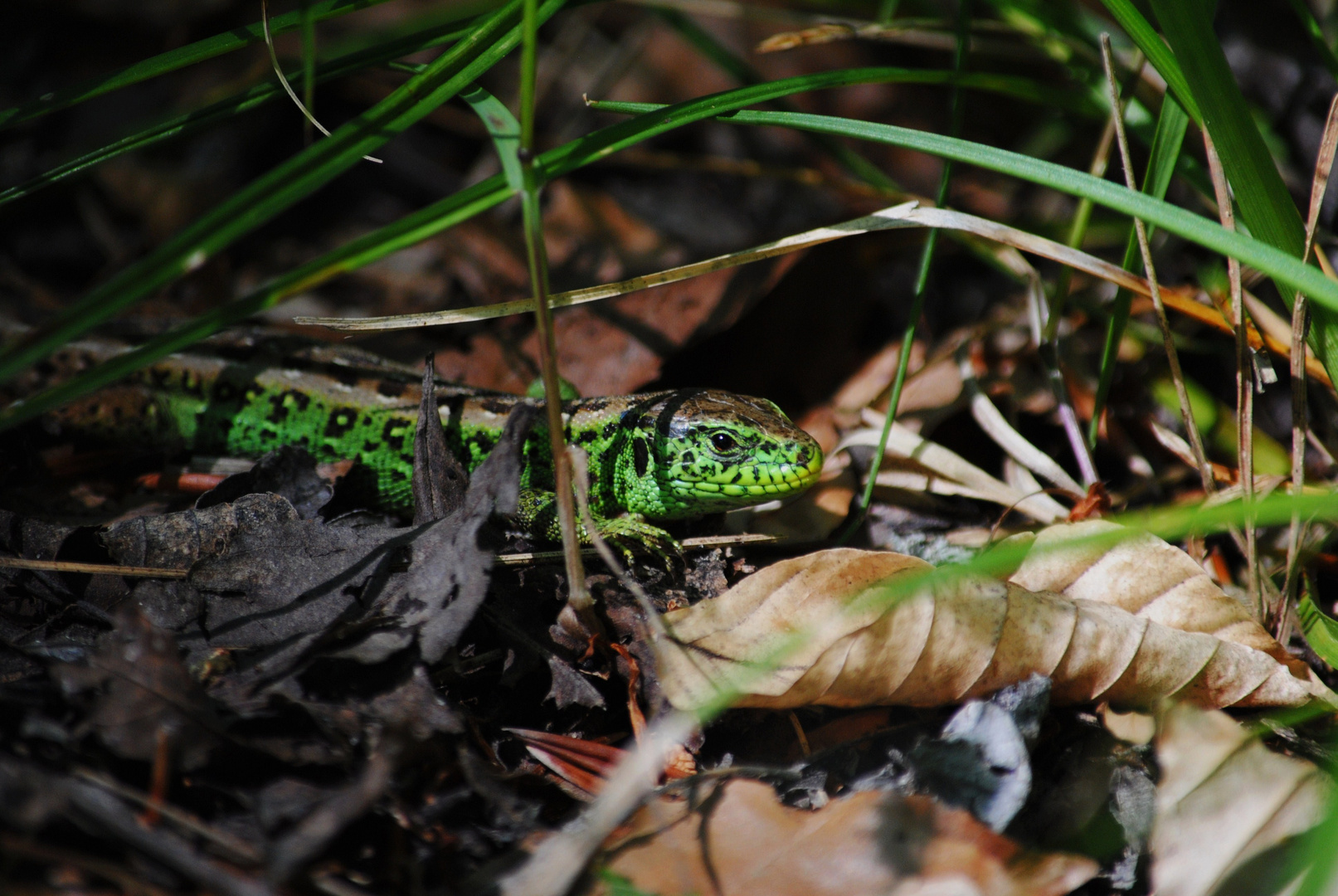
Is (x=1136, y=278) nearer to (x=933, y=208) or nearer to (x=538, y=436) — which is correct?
(x=933, y=208)

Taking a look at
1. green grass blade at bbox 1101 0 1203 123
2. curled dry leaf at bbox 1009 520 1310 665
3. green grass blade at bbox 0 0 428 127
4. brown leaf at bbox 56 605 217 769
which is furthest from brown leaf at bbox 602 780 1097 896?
green grass blade at bbox 0 0 428 127

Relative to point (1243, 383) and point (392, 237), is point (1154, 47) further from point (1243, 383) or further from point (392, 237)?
point (392, 237)

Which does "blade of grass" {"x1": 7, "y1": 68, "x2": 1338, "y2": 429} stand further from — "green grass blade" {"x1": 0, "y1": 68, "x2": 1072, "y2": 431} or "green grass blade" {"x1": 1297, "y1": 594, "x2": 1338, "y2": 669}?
"green grass blade" {"x1": 1297, "y1": 594, "x2": 1338, "y2": 669}

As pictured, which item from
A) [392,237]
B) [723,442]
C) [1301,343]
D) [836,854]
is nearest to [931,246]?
[723,442]

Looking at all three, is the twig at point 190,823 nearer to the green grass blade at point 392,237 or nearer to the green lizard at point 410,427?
the green grass blade at point 392,237

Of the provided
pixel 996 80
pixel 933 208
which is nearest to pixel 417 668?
pixel 933 208

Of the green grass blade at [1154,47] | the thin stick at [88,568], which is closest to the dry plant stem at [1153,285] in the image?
the green grass blade at [1154,47]
